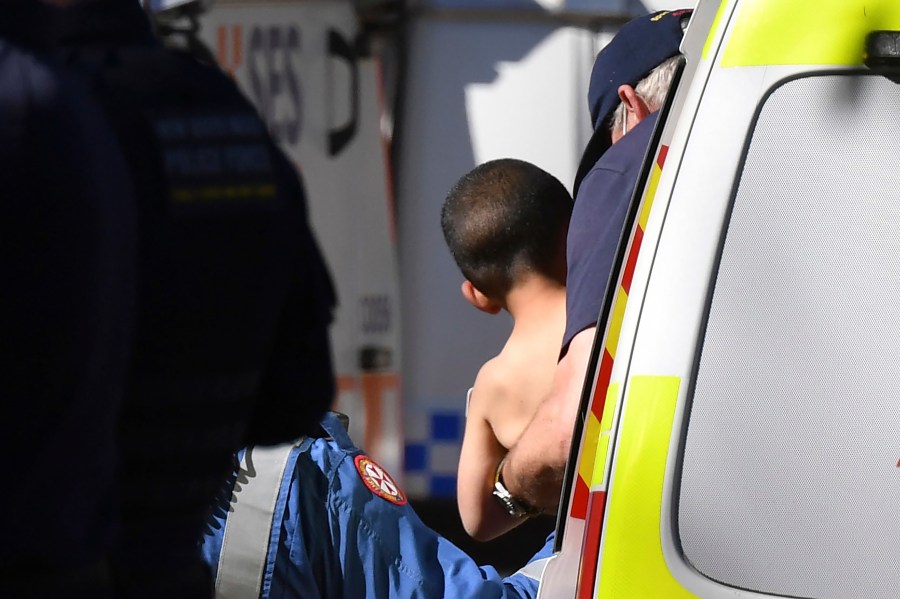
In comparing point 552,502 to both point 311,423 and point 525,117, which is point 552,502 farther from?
point 525,117

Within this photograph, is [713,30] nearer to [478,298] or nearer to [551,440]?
[551,440]

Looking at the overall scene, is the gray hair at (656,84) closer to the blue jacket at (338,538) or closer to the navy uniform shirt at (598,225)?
the navy uniform shirt at (598,225)

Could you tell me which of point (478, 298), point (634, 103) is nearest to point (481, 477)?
point (478, 298)

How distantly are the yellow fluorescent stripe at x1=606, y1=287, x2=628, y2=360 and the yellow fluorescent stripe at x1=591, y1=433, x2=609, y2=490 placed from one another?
0.11m

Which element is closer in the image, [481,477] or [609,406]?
[609,406]

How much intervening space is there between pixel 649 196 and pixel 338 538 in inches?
31.4

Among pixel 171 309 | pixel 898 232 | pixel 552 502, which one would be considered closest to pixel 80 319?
Answer: pixel 171 309

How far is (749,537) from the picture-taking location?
71.4 inches

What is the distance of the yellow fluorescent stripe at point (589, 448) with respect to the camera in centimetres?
193

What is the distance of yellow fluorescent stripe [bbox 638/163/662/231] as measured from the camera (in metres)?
1.95

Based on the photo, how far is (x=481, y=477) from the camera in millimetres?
3141

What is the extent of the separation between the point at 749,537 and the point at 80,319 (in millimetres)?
853

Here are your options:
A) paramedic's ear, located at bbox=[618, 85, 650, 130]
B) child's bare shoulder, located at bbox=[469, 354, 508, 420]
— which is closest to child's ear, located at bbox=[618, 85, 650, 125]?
paramedic's ear, located at bbox=[618, 85, 650, 130]

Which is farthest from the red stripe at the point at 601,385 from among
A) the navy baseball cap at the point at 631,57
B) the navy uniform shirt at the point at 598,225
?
the navy baseball cap at the point at 631,57
